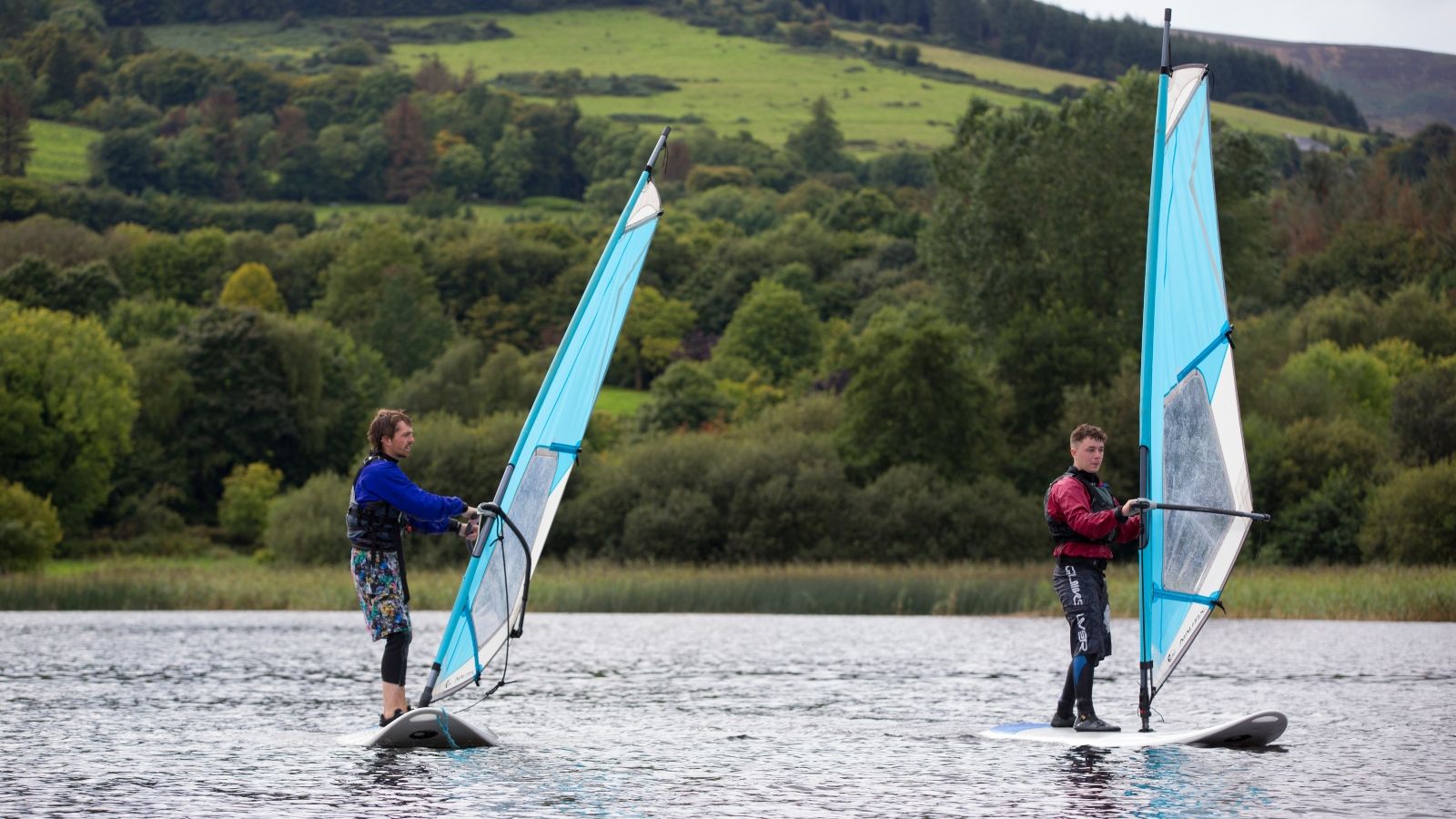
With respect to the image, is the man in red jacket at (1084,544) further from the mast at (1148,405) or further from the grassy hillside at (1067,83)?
the grassy hillside at (1067,83)

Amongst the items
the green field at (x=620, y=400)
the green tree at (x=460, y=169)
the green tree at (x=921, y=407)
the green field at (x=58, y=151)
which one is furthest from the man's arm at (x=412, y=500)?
the green tree at (x=460, y=169)

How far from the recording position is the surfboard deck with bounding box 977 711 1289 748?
1218cm

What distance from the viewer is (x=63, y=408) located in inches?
2564

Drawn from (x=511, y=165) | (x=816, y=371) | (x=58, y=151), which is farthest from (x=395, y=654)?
(x=511, y=165)

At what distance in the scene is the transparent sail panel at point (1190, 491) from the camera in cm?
1192

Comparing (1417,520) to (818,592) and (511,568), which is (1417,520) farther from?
(511,568)

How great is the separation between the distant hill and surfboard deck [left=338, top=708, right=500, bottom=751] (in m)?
106

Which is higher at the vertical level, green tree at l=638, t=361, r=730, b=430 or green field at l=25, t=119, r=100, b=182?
green field at l=25, t=119, r=100, b=182

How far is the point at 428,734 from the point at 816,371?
274ft

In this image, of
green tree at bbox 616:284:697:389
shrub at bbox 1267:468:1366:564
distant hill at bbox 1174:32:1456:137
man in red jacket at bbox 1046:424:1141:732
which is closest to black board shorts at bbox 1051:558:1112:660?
man in red jacket at bbox 1046:424:1141:732

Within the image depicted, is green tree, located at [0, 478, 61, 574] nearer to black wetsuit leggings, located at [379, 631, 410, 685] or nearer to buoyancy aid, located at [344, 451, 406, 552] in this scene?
black wetsuit leggings, located at [379, 631, 410, 685]

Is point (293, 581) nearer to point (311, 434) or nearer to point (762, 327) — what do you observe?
point (311, 434)

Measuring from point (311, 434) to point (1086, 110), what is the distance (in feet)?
109

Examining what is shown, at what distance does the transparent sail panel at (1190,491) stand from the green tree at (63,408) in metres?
57.2
